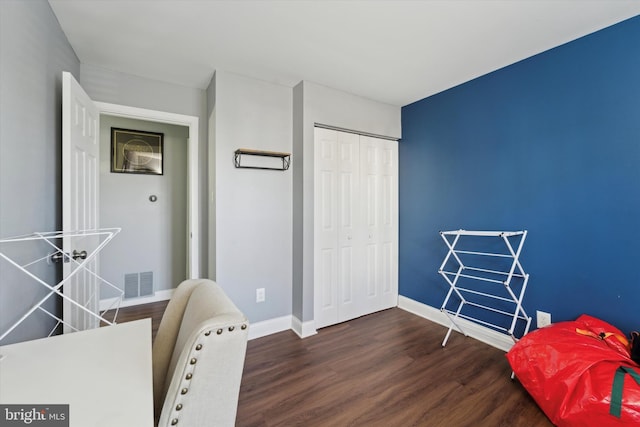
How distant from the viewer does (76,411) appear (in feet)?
2.09

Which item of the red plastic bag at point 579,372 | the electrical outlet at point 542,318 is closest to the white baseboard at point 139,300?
the red plastic bag at point 579,372

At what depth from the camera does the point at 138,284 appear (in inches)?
135

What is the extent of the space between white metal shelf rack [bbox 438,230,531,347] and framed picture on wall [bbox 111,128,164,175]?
11.4 feet

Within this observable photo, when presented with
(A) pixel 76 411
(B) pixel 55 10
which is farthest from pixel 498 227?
(B) pixel 55 10

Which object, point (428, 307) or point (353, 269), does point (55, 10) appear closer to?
point (353, 269)

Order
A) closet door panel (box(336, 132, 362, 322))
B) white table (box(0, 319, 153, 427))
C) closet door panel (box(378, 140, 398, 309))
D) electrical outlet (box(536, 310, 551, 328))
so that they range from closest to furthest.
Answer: white table (box(0, 319, 153, 427)) → electrical outlet (box(536, 310, 551, 328)) → closet door panel (box(336, 132, 362, 322)) → closet door panel (box(378, 140, 398, 309))

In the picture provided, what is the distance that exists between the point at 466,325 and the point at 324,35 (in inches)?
110

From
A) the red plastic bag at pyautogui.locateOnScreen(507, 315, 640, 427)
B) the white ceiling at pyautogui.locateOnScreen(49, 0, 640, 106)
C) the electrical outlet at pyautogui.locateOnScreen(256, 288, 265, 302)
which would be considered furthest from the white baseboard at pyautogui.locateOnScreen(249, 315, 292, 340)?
the white ceiling at pyautogui.locateOnScreen(49, 0, 640, 106)

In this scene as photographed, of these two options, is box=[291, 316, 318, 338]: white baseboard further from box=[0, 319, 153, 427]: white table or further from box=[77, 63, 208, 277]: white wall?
box=[0, 319, 153, 427]: white table

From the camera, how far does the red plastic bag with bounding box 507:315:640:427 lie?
53.7 inches

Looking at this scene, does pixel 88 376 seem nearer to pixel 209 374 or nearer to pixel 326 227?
pixel 209 374

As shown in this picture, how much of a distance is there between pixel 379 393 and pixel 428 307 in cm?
143

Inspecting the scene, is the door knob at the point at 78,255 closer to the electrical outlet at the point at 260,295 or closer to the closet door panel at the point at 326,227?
the electrical outlet at the point at 260,295

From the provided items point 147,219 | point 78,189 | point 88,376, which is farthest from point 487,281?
point 147,219
